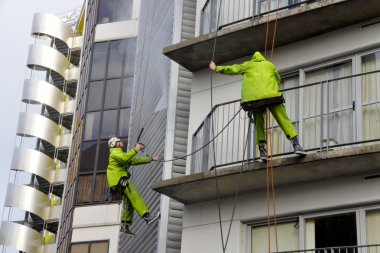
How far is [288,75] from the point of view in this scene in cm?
1853

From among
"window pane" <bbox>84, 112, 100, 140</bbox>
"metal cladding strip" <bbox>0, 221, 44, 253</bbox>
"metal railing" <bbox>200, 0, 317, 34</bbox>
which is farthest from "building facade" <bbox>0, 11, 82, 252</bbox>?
"metal railing" <bbox>200, 0, 317, 34</bbox>

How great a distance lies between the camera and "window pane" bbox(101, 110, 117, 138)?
121 feet

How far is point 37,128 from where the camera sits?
60.6 metres

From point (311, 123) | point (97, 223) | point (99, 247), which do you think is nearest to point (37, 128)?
point (97, 223)

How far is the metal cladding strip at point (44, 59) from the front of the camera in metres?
62.5

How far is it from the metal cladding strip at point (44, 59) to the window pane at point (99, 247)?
30503 mm

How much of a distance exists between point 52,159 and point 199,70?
42031 mm

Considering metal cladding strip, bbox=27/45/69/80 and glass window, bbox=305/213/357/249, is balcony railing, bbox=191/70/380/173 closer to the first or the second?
glass window, bbox=305/213/357/249

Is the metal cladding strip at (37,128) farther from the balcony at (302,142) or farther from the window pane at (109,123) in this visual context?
the balcony at (302,142)

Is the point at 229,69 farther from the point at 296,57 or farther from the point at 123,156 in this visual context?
the point at 123,156

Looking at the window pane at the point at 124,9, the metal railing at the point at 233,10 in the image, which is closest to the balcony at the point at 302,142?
the metal railing at the point at 233,10

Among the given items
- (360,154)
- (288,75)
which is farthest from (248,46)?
(360,154)

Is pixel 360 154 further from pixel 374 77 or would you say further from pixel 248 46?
pixel 248 46

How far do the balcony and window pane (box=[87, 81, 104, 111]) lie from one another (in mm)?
19031
